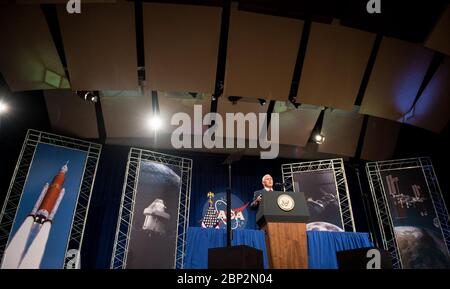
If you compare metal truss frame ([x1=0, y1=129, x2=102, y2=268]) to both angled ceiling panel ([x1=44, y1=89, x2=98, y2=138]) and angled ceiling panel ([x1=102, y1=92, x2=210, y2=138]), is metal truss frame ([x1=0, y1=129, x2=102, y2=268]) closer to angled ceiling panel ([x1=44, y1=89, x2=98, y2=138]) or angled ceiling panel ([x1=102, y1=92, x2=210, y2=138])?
angled ceiling panel ([x1=44, y1=89, x2=98, y2=138])

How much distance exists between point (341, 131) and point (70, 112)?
18.5ft

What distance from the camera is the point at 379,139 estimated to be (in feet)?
23.8

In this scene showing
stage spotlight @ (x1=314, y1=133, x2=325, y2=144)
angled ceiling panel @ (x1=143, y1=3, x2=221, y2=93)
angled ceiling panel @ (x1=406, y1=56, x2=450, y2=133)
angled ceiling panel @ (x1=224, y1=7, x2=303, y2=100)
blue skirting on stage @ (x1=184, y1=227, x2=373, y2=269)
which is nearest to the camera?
blue skirting on stage @ (x1=184, y1=227, x2=373, y2=269)

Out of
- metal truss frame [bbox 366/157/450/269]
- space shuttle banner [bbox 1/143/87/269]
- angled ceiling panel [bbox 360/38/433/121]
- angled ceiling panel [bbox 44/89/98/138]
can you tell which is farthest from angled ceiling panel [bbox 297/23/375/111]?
space shuttle banner [bbox 1/143/87/269]

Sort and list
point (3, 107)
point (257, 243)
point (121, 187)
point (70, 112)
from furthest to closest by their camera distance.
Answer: point (121, 187) → point (70, 112) → point (3, 107) → point (257, 243)

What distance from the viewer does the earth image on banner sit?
701 centimetres

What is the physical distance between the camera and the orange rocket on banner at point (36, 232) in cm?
496

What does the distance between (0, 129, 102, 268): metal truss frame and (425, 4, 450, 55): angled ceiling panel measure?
618cm

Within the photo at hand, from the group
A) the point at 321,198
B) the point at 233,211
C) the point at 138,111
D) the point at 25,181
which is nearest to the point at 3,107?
the point at 25,181

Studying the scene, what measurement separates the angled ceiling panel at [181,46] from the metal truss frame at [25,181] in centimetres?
207

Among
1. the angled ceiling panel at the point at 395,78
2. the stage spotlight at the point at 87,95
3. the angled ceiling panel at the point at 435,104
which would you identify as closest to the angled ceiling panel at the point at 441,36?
the angled ceiling panel at the point at 395,78

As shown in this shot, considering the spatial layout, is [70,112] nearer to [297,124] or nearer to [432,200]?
[297,124]

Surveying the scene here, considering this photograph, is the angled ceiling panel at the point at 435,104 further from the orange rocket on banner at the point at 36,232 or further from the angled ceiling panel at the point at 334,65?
the orange rocket on banner at the point at 36,232

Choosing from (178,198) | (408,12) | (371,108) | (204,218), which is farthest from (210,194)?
(408,12)
